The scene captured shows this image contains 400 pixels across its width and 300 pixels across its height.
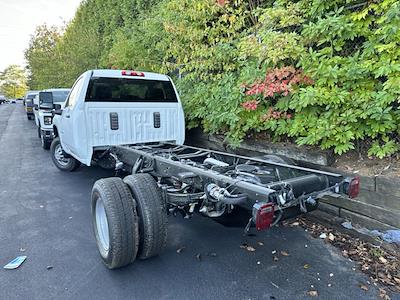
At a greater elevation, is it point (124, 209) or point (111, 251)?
point (124, 209)

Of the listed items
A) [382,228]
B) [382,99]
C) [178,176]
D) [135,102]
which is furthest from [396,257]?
[135,102]

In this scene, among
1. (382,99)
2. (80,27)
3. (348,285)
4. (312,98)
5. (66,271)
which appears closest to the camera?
(348,285)

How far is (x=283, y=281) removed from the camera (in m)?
2.91

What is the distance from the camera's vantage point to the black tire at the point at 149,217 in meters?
2.88

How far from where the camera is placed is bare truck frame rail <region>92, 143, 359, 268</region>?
237 centimetres

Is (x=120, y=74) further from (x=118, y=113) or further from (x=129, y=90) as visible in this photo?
(x=118, y=113)

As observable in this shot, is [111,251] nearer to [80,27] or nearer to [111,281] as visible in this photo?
[111,281]

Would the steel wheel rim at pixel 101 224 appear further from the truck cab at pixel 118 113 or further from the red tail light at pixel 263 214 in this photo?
the red tail light at pixel 263 214

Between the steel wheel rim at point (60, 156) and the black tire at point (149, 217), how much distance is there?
4.44m

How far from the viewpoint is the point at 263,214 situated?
2166 millimetres

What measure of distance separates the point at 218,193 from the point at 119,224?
38.5 inches

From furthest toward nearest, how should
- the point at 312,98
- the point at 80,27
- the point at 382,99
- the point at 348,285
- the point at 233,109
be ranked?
1. the point at 80,27
2. the point at 233,109
3. the point at 312,98
4. the point at 382,99
5. the point at 348,285

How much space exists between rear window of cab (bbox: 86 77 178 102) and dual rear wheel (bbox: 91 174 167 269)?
235cm

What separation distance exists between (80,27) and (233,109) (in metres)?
17.1
